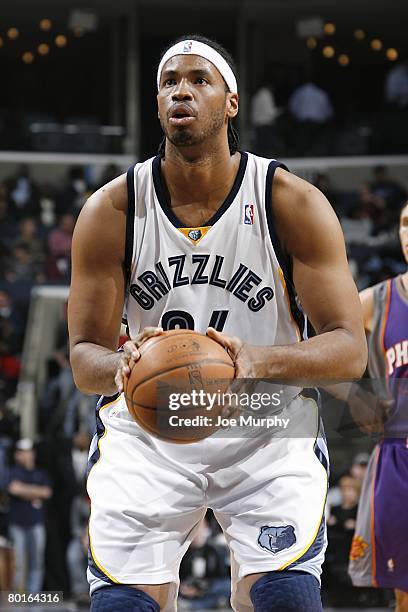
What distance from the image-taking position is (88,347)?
3.04 meters

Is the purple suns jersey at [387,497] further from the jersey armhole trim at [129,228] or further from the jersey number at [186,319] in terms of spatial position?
the jersey armhole trim at [129,228]

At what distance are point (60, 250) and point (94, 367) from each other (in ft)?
33.7

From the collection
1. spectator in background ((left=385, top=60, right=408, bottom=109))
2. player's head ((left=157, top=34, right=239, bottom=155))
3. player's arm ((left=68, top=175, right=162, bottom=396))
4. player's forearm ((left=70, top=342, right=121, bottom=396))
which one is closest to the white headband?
player's head ((left=157, top=34, right=239, bottom=155))

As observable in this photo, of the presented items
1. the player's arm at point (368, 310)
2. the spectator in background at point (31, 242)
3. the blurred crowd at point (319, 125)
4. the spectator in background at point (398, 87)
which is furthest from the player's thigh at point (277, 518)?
the spectator in background at point (398, 87)

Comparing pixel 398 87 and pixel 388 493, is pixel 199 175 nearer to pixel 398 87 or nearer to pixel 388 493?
pixel 388 493

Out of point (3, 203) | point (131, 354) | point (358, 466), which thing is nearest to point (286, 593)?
point (131, 354)

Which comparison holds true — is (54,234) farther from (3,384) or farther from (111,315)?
(111,315)

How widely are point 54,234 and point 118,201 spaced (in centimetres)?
1026

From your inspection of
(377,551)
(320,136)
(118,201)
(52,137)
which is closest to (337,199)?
(320,136)

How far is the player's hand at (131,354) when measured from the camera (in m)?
2.64

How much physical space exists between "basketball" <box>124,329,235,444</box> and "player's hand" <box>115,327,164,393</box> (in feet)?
0.04

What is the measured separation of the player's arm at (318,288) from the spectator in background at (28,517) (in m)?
5.68

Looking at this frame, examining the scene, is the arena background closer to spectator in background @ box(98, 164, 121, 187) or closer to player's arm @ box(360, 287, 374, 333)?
spectator in background @ box(98, 164, 121, 187)

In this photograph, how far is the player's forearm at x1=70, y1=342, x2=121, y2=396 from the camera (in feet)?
9.48
